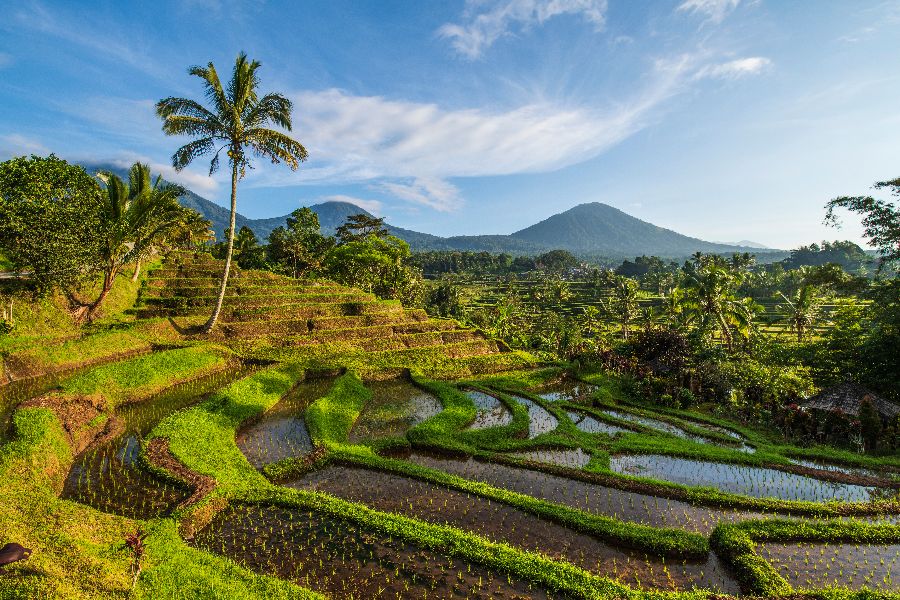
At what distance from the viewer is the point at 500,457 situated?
1447cm

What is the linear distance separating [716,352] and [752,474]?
43.4 ft

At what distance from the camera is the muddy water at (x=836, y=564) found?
870 centimetres

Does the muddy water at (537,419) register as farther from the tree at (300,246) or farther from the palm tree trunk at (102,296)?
the tree at (300,246)

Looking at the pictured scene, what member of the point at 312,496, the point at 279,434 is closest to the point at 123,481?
the point at 312,496

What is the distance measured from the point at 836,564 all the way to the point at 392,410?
1487 centimetres

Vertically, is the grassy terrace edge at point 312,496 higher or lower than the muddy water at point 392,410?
higher

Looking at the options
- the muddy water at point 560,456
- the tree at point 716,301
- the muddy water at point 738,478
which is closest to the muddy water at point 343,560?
the muddy water at point 560,456

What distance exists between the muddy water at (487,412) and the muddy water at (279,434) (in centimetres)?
690

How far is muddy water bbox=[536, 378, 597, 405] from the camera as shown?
22.8 m

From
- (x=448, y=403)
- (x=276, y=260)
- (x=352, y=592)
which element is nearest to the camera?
(x=352, y=592)

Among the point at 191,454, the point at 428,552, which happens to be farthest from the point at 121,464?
the point at 428,552

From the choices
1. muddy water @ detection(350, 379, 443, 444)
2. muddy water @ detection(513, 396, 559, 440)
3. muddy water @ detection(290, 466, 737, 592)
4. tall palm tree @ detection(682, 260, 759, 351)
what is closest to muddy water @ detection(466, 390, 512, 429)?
muddy water @ detection(513, 396, 559, 440)

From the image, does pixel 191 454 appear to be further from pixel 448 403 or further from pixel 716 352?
pixel 716 352

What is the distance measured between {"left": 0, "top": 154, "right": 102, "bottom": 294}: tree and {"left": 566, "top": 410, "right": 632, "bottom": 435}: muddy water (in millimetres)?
24767
